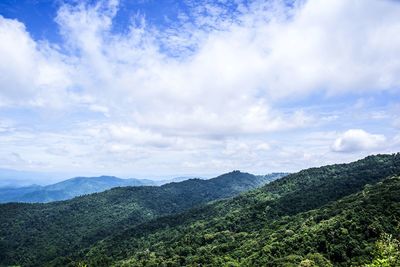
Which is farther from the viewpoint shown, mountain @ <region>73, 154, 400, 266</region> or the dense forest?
the dense forest

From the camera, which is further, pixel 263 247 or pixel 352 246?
pixel 263 247

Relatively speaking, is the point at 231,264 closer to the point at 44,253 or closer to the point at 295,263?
the point at 295,263

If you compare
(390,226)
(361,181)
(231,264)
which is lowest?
(231,264)

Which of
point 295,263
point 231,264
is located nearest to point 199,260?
point 231,264

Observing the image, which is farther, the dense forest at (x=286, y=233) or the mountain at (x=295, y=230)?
the dense forest at (x=286, y=233)

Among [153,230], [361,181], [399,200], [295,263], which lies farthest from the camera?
[153,230]

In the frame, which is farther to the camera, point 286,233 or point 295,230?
point 295,230

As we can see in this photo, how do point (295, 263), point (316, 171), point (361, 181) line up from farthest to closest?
point (316, 171) → point (361, 181) → point (295, 263)

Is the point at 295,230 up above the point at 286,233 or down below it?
above
